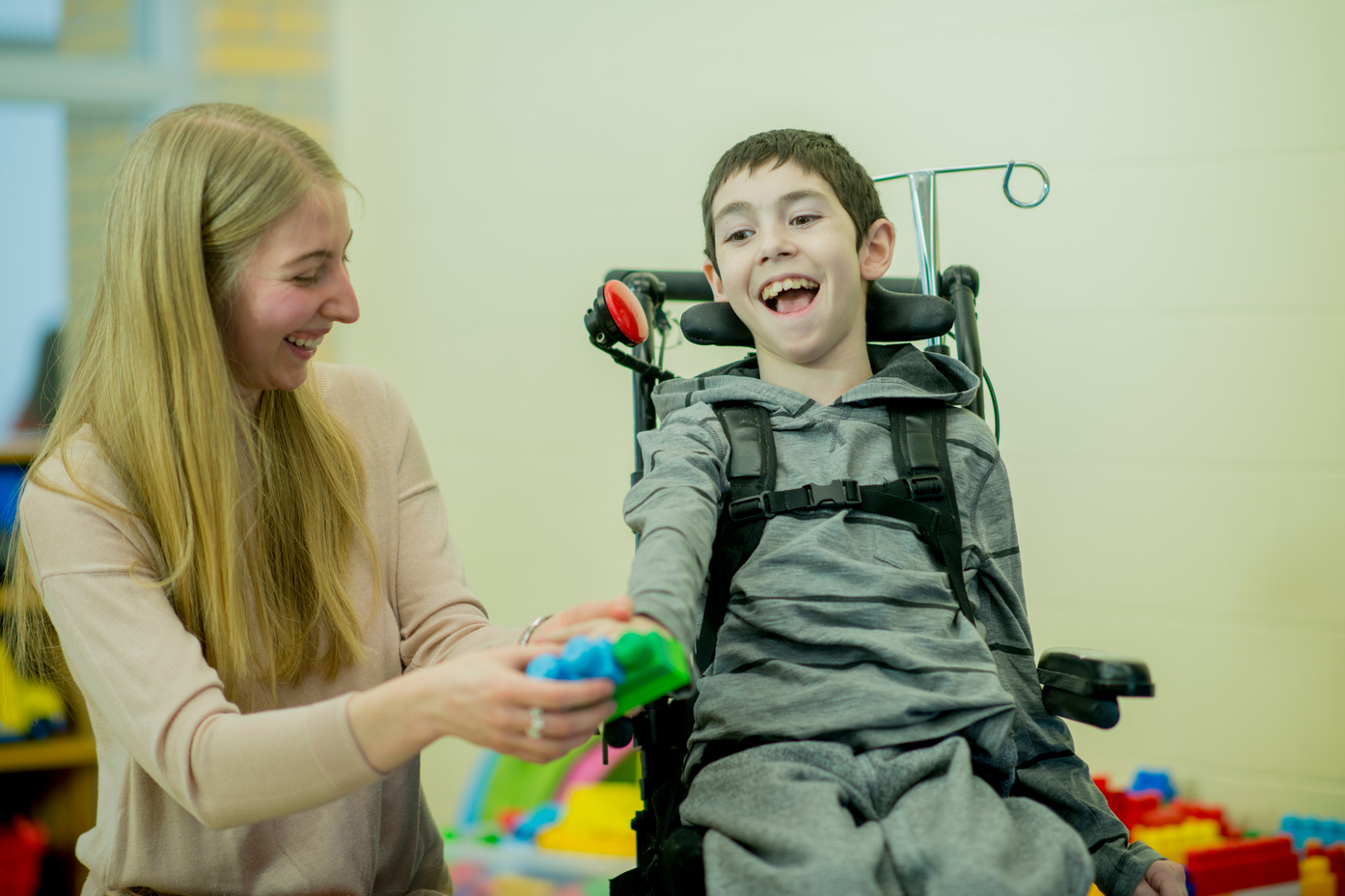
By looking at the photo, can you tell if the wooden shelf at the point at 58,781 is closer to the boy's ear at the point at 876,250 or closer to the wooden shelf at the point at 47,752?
the wooden shelf at the point at 47,752

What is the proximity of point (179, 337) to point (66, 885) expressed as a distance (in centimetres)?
218

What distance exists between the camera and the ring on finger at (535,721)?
89 centimetres

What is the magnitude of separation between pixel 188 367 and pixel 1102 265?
1.94 meters

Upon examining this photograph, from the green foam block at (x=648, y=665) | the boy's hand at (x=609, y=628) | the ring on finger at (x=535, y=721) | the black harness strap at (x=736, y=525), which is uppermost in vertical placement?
the black harness strap at (x=736, y=525)

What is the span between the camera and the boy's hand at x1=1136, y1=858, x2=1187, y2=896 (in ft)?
3.81

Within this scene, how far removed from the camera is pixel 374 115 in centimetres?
307

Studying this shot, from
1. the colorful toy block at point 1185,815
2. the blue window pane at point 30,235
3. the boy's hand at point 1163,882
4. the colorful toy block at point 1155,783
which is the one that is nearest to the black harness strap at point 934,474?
the boy's hand at point 1163,882

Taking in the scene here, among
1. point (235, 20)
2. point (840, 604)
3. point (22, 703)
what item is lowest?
point (22, 703)

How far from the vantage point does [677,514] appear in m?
1.14

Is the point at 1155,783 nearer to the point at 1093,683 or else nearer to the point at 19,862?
the point at 1093,683

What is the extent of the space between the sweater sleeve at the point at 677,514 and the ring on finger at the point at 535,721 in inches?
5.4

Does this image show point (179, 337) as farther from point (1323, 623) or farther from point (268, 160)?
point (1323, 623)

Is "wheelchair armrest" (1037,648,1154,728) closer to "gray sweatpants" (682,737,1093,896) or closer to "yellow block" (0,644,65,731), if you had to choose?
"gray sweatpants" (682,737,1093,896)

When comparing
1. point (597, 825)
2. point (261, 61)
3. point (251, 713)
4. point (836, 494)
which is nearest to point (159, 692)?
point (251, 713)
